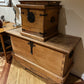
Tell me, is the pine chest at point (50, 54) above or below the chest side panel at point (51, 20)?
below

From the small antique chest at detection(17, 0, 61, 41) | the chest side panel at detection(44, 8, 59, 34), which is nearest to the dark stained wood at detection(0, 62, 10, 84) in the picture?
the small antique chest at detection(17, 0, 61, 41)

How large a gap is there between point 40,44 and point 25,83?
664 millimetres

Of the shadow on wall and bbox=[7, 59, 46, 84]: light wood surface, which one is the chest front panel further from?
the shadow on wall

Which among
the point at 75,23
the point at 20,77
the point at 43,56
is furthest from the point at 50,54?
the point at 20,77

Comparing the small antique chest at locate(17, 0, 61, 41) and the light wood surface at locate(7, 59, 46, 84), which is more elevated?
the small antique chest at locate(17, 0, 61, 41)

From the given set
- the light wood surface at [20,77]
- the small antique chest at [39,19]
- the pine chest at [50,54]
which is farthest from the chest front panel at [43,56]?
the light wood surface at [20,77]

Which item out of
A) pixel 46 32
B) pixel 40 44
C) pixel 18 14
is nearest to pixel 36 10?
pixel 46 32

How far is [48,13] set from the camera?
985mm

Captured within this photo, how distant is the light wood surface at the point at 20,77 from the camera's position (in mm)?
1300

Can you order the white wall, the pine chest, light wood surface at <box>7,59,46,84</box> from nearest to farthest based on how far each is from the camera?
the pine chest, the white wall, light wood surface at <box>7,59,46,84</box>

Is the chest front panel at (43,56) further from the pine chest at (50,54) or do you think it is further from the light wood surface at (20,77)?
the light wood surface at (20,77)

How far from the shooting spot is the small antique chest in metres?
0.95

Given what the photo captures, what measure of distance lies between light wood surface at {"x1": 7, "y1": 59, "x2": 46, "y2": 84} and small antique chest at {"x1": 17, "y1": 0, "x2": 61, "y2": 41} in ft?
2.24

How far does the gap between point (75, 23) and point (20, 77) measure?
114 centimetres
